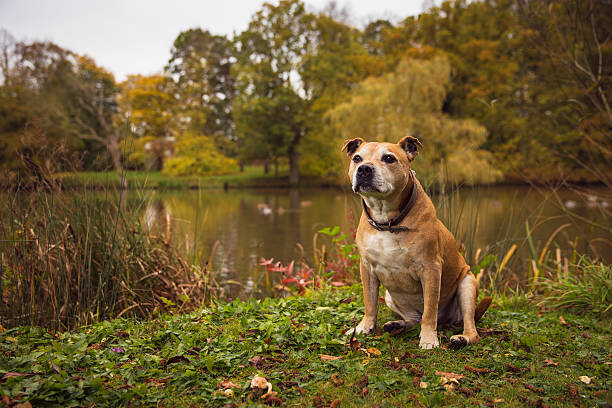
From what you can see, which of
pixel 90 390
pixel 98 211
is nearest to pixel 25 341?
pixel 90 390

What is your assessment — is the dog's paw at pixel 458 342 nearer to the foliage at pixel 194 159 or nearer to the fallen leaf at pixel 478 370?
the fallen leaf at pixel 478 370

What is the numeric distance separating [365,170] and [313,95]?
33.5 m

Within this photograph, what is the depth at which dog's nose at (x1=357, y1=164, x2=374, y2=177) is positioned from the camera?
275cm

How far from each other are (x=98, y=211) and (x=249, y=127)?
31151 millimetres

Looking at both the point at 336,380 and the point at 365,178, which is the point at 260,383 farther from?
the point at 365,178

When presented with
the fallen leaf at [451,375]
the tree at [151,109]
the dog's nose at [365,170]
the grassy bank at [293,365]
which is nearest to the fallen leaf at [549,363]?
the grassy bank at [293,365]

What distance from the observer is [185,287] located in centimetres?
496

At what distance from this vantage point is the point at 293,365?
8.87 ft

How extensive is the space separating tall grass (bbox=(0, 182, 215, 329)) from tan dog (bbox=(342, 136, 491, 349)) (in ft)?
6.60

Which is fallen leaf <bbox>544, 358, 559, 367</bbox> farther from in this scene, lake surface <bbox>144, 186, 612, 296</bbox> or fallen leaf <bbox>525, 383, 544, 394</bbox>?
lake surface <bbox>144, 186, 612, 296</bbox>

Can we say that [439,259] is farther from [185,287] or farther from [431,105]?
[431,105]

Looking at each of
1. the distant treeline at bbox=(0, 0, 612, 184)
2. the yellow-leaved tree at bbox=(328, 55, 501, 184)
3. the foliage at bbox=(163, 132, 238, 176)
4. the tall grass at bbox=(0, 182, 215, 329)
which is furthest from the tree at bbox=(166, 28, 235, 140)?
the tall grass at bbox=(0, 182, 215, 329)

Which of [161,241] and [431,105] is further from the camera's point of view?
[431,105]

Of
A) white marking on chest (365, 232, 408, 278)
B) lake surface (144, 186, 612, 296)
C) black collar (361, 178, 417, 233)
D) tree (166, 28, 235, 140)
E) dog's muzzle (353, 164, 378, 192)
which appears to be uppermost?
tree (166, 28, 235, 140)
